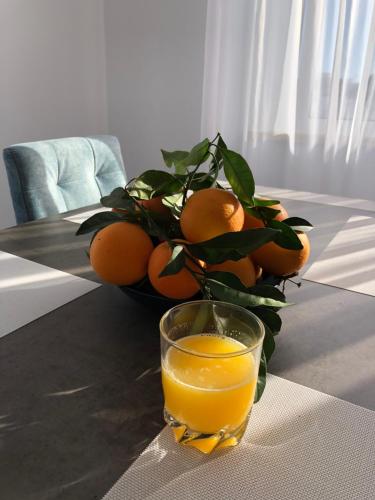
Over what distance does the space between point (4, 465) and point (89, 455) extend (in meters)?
0.07

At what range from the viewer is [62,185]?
1.41m

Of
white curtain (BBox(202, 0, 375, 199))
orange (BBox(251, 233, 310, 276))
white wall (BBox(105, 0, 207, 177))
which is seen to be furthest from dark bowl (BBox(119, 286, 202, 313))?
white wall (BBox(105, 0, 207, 177))

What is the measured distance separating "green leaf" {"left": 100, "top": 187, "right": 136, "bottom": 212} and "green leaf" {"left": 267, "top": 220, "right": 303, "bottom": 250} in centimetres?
20

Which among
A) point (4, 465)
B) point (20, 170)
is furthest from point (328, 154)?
point (4, 465)

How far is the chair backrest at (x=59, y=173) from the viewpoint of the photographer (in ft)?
4.10

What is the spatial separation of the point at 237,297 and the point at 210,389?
0.10 m

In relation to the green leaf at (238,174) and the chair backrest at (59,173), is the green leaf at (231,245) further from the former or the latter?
the chair backrest at (59,173)

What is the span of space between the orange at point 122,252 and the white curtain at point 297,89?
2.07 metres

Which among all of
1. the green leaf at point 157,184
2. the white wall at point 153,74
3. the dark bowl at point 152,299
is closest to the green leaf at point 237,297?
the dark bowl at point 152,299

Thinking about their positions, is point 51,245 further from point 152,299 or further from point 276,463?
point 276,463

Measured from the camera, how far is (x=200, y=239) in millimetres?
523

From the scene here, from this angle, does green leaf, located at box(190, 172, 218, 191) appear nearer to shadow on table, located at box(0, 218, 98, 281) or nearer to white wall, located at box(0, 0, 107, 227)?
shadow on table, located at box(0, 218, 98, 281)

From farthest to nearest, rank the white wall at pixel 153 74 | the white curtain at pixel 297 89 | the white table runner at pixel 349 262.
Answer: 1. the white wall at pixel 153 74
2. the white curtain at pixel 297 89
3. the white table runner at pixel 349 262

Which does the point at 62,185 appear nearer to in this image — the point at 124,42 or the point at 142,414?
the point at 142,414
